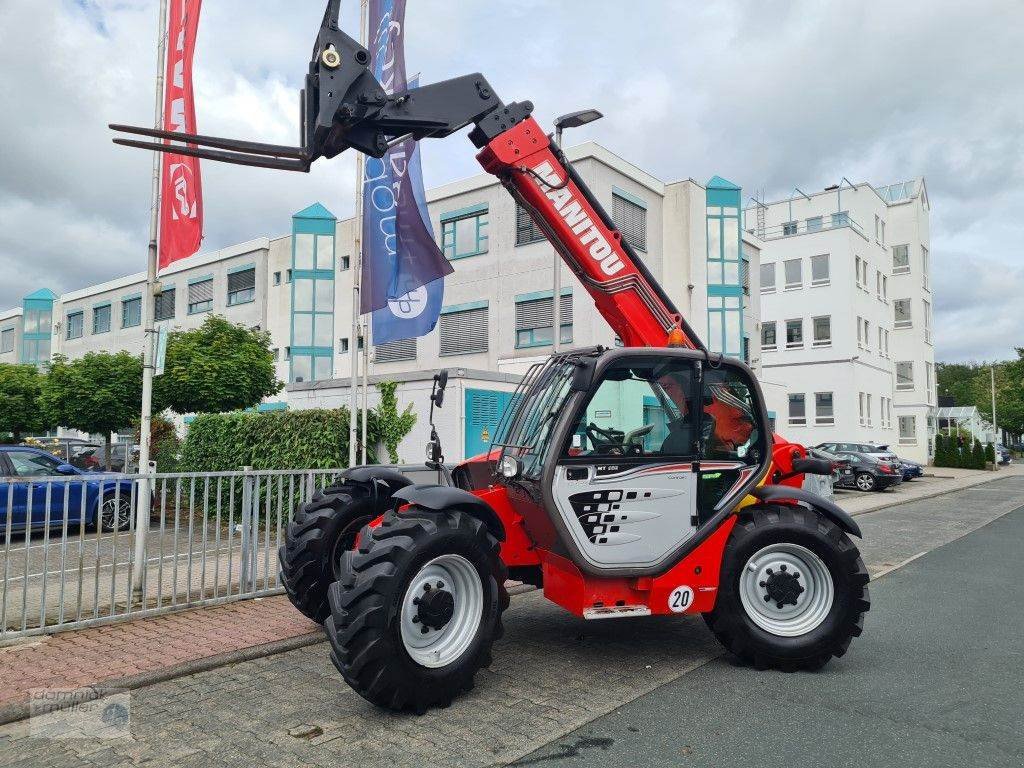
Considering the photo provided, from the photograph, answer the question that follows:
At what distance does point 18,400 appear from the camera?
24.7 meters

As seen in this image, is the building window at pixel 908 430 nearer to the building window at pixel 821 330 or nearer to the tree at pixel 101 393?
the building window at pixel 821 330

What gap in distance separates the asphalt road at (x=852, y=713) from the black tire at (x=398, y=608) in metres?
0.80

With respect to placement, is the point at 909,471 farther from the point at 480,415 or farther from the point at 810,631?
the point at 810,631

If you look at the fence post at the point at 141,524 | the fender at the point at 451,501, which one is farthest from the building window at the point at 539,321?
the fender at the point at 451,501

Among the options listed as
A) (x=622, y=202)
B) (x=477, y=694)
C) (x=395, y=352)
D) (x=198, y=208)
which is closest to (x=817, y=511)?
(x=477, y=694)

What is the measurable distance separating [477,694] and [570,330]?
1954 centimetres

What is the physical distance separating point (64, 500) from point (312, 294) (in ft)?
87.9

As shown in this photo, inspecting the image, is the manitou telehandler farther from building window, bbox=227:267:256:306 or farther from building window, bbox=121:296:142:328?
building window, bbox=121:296:142:328

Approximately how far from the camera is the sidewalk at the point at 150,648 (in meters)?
4.88

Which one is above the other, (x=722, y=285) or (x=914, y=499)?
(x=722, y=285)

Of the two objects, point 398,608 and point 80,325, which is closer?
point 398,608

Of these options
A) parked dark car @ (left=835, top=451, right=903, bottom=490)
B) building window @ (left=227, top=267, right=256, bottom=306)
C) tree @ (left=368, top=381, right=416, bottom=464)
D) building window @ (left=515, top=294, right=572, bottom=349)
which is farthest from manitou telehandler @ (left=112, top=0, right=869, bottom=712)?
building window @ (left=227, top=267, right=256, bottom=306)

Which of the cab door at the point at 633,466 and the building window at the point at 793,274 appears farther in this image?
the building window at the point at 793,274

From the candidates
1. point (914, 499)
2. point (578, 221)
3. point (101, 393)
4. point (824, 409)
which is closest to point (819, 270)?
point (824, 409)
